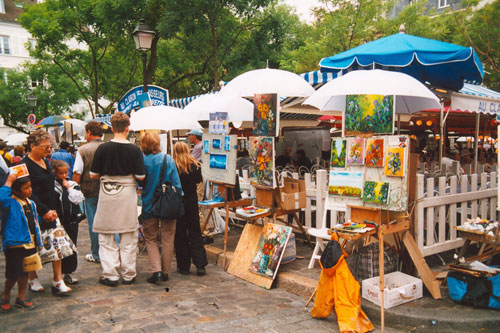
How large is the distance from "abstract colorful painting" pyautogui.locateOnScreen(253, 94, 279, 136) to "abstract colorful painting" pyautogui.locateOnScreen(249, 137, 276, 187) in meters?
0.11

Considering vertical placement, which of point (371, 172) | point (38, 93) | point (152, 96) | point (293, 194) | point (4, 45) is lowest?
point (293, 194)

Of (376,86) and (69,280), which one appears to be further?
(69,280)

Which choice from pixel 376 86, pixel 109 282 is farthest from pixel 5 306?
pixel 376 86

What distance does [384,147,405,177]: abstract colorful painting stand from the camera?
13.3 feet

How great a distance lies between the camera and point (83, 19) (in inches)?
604

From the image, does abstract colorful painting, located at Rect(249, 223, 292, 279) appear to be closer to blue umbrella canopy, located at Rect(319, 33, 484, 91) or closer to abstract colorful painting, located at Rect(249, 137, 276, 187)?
abstract colorful painting, located at Rect(249, 137, 276, 187)

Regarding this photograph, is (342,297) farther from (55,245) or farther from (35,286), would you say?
(35,286)

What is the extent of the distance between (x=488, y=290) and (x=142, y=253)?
5.04m

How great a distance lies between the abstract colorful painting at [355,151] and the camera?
4.42 metres

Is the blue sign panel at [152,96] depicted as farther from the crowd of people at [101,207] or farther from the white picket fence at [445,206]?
the white picket fence at [445,206]

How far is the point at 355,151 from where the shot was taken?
4.48 meters

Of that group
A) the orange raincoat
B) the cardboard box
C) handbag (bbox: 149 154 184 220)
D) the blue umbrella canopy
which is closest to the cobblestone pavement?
the orange raincoat

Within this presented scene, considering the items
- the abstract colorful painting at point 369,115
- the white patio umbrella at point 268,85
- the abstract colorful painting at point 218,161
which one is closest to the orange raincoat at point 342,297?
the abstract colorful painting at point 369,115

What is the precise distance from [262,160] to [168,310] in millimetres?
2350
